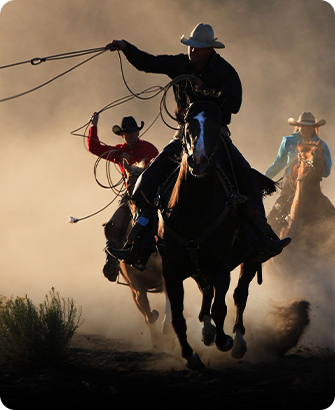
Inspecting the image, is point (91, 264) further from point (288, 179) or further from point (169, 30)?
point (169, 30)

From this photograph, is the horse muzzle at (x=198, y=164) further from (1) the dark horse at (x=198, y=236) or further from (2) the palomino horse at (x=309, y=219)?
(2) the palomino horse at (x=309, y=219)

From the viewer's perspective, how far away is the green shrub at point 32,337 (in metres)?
8.77

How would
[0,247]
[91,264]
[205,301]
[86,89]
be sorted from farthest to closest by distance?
[86,89] → [0,247] → [91,264] → [205,301]

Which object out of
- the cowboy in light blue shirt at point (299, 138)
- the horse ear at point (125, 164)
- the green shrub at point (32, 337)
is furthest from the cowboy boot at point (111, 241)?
the cowboy in light blue shirt at point (299, 138)

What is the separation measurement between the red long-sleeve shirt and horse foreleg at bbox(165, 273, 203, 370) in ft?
11.6

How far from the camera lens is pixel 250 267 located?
380 inches

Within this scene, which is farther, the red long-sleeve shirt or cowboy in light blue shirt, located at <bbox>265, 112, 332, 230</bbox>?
cowboy in light blue shirt, located at <bbox>265, 112, 332, 230</bbox>

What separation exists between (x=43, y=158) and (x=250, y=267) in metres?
27.1

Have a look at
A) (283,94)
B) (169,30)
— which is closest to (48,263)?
(169,30)

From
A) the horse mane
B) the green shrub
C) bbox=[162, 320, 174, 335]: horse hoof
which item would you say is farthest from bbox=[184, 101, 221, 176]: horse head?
bbox=[162, 320, 174, 335]: horse hoof

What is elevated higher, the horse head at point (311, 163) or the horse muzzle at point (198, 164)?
the horse head at point (311, 163)

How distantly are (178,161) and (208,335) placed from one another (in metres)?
1.93

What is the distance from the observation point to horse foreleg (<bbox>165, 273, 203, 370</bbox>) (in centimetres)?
825

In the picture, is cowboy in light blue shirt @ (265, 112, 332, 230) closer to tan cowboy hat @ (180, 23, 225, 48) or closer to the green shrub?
tan cowboy hat @ (180, 23, 225, 48)
